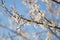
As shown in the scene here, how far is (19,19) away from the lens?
173 inches

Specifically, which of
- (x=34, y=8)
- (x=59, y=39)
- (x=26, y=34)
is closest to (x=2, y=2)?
(x=34, y=8)

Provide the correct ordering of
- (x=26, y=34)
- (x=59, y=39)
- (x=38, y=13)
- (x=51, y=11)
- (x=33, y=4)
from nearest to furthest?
(x=38, y=13), (x=33, y=4), (x=59, y=39), (x=51, y=11), (x=26, y=34)

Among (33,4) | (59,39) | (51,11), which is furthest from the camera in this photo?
(51,11)

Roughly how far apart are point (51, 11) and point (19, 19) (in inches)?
86.1

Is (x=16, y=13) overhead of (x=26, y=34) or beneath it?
overhead

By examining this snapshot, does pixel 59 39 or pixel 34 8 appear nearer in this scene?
pixel 34 8

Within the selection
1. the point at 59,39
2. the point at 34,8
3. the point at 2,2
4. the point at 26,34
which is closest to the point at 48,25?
the point at 34,8

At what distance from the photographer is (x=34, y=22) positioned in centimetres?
443

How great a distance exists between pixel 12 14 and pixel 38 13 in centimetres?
50

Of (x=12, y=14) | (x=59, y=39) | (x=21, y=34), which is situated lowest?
(x=21, y=34)

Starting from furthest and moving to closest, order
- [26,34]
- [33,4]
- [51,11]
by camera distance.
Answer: [26,34], [51,11], [33,4]

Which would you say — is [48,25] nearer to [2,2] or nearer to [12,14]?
[12,14]

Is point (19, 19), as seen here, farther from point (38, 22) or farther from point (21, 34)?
point (21, 34)

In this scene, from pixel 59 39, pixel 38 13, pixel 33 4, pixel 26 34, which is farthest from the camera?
pixel 26 34
